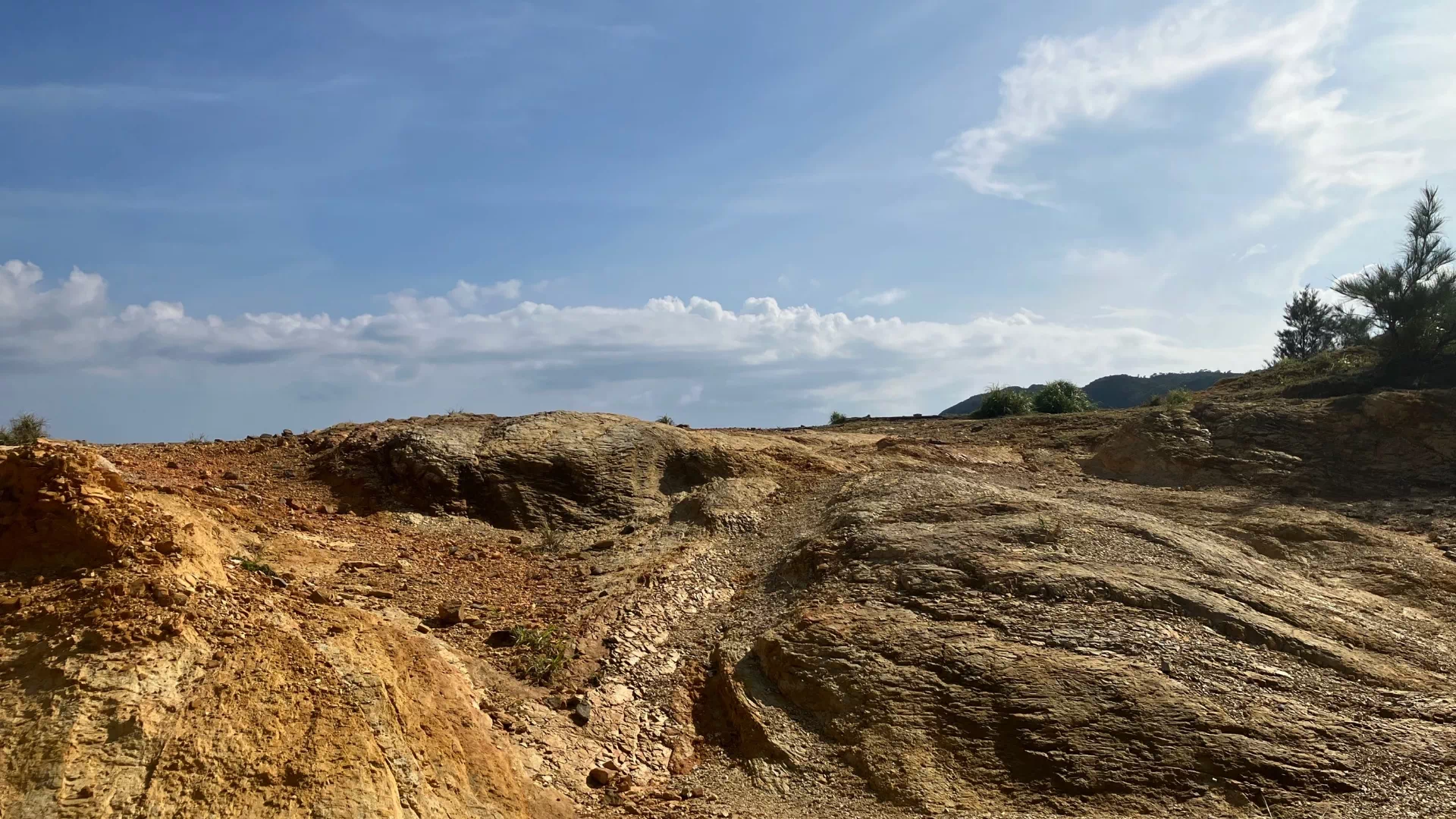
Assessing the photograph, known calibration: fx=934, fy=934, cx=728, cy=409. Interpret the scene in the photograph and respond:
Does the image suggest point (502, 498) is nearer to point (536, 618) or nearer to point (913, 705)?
point (536, 618)

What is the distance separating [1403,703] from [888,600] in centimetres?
383

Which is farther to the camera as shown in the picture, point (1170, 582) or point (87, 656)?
point (1170, 582)

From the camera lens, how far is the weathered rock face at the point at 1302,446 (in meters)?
12.6

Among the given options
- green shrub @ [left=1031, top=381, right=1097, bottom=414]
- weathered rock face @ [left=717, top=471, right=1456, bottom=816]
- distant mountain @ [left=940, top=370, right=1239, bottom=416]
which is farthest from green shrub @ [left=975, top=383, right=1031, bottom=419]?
distant mountain @ [left=940, top=370, right=1239, bottom=416]

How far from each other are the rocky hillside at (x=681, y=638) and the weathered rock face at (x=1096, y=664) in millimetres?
27

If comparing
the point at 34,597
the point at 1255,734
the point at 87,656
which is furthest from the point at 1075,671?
the point at 34,597

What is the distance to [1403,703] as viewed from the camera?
6.91 m

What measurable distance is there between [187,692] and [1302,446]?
14054 millimetres

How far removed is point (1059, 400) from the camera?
21406 millimetres

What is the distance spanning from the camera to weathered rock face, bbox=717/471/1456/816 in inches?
245

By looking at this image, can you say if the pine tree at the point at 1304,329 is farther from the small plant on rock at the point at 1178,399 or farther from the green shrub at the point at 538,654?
the green shrub at the point at 538,654

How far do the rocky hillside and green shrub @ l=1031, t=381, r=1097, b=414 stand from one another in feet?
30.3

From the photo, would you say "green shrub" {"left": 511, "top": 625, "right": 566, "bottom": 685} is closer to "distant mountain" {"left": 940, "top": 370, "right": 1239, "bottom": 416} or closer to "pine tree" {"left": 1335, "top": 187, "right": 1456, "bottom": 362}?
"pine tree" {"left": 1335, "top": 187, "right": 1456, "bottom": 362}

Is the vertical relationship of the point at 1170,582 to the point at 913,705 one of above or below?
above
